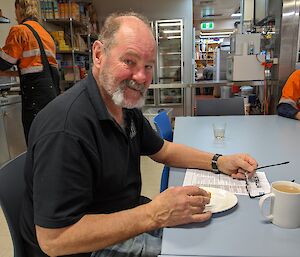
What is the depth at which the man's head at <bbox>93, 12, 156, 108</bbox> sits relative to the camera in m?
0.88

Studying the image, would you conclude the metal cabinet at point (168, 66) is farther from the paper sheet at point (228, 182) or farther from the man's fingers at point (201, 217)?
the man's fingers at point (201, 217)

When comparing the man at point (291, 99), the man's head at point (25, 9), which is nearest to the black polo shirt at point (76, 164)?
the man at point (291, 99)

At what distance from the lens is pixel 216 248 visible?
2.10 feet

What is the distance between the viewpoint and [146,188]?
2539mm

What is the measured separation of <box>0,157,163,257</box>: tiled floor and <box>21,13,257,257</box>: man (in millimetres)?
1073

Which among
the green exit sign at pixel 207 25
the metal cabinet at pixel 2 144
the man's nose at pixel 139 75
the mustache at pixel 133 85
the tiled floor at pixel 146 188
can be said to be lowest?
the tiled floor at pixel 146 188

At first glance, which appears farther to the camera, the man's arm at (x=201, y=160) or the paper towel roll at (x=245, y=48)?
the paper towel roll at (x=245, y=48)

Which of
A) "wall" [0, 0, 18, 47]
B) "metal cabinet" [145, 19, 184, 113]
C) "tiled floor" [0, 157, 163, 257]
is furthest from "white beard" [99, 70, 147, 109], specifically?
"metal cabinet" [145, 19, 184, 113]

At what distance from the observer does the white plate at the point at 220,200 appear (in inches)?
31.2

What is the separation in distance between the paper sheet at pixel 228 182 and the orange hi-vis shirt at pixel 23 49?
5.90ft

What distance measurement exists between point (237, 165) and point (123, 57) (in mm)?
573

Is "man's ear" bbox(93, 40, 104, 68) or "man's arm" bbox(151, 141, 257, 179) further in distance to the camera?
"man's arm" bbox(151, 141, 257, 179)

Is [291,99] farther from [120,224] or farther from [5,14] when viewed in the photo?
[5,14]

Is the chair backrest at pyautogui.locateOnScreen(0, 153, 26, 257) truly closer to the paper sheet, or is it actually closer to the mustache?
the mustache
